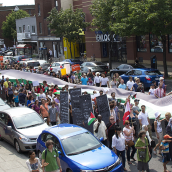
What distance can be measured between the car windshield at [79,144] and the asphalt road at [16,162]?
1410mm

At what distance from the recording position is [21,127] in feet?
36.1

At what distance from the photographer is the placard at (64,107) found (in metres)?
12.0

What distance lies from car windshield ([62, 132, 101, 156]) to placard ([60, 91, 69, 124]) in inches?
138

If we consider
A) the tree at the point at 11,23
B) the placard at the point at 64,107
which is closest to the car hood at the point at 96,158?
the placard at the point at 64,107

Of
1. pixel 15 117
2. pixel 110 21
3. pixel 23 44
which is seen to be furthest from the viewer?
pixel 23 44

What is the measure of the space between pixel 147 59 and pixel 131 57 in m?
2.43

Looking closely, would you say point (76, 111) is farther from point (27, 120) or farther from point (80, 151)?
point (80, 151)

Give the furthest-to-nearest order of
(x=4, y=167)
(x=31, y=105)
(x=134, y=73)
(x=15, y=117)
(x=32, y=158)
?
(x=134, y=73), (x=31, y=105), (x=15, y=117), (x=4, y=167), (x=32, y=158)

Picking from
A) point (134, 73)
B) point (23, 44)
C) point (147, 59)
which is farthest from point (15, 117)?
point (23, 44)

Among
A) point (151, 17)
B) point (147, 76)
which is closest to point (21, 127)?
point (147, 76)

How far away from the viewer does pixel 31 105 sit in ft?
43.7

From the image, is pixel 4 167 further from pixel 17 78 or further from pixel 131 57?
pixel 131 57

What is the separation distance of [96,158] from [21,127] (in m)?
4.55

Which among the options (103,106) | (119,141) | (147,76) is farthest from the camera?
(147,76)
